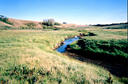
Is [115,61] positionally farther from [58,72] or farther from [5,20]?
[5,20]

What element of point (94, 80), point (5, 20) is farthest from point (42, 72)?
point (5, 20)

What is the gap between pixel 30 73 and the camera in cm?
445

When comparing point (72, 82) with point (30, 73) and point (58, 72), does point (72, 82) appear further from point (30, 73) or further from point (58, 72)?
point (30, 73)

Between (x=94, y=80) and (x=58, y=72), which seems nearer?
(x=94, y=80)

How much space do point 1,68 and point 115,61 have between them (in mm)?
13796

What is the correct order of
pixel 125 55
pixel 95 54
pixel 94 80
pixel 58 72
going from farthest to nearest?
pixel 95 54 < pixel 125 55 < pixel 58 72 < pixel 94 80

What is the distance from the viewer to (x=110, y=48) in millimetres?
13633

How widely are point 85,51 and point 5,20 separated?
292 ft

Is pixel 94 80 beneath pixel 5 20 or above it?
beneath

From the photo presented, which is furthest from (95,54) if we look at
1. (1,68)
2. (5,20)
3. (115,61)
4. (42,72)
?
(5,20)

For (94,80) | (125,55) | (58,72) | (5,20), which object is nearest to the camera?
Result: (94,80)

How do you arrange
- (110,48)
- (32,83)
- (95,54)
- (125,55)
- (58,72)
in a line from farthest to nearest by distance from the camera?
(110,48) < (95,54) < (125,55) < (58,72) < (32,83)

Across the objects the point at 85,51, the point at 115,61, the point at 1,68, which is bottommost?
the point at 115,61

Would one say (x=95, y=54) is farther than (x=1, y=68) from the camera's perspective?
Yes
